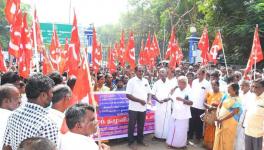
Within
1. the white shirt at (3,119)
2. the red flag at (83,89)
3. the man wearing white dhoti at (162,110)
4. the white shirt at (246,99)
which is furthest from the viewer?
the man wearing white dhoti at (162,110)

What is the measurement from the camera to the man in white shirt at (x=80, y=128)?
2578 millimetres

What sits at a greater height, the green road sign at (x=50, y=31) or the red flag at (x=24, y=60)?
the green road sign at (x=50, y=31)

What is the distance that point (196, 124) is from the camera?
7.80 meters

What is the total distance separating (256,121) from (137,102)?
8.25 ft

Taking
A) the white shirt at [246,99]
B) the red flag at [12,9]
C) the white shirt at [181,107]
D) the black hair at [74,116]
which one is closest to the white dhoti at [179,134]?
the white shirt at [181,107]

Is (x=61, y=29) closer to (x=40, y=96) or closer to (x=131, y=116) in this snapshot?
(x=131, y=116)

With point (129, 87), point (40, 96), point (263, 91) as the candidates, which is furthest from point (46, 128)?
point (129, 87)

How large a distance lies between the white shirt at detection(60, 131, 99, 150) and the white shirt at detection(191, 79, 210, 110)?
5.23 metres

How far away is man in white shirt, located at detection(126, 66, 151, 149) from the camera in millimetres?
6941

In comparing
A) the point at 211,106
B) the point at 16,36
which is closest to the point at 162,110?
the point at 211,106

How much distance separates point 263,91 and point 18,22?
15.7 ft

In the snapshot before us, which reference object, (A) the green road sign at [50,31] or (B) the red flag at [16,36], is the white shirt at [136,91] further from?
(A) the green road sign at [50,31]

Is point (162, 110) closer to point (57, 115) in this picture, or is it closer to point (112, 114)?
point (112, 114)

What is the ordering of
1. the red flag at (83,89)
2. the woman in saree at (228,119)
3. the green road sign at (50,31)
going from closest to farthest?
the red flag at (83,89) → the woman in saree at (228,119) → the green road sign at (50,31)
